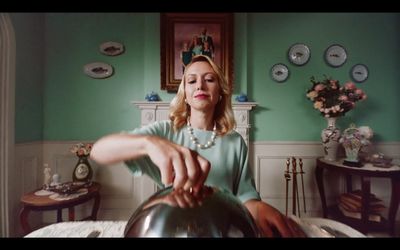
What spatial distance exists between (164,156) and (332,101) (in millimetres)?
1241

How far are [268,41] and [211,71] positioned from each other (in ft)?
3.12

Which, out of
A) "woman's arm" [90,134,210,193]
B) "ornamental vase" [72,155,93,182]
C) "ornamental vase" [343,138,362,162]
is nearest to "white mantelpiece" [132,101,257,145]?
"ornamental vase" [72,155,93,182]

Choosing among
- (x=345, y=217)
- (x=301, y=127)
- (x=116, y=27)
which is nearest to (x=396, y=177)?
(x=345, y=217)

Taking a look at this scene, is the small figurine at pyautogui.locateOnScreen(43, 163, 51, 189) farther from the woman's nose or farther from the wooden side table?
the woman's nose

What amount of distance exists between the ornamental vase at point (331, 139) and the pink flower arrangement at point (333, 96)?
65 millimetres

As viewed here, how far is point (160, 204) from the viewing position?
0.21 meters

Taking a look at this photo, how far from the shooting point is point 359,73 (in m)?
1.14

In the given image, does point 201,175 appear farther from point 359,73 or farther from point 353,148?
point 359,73

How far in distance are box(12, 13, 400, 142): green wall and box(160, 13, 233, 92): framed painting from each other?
0.26 feet

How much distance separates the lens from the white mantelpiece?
3.41ft

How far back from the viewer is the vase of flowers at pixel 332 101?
1.07 metres

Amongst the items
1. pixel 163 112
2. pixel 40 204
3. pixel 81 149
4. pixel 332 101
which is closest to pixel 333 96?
pixel 332 101

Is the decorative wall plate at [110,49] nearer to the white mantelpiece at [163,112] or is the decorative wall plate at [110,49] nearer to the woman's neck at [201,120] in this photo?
the white mantelpiece at [163,112]
